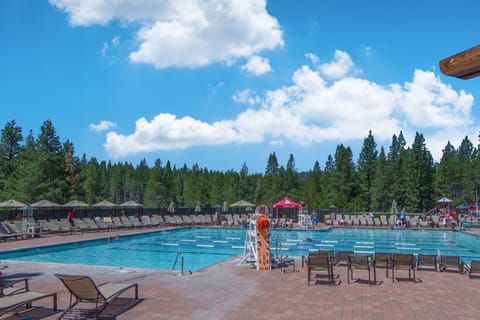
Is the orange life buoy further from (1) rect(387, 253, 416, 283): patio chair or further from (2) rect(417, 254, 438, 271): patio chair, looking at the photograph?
(2) rect(417, 254, 438, 271): patio chair

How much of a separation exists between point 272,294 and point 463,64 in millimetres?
6236

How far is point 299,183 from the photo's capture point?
61406 mm

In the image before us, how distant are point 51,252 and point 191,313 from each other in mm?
12404

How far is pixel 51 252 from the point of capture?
16844 millimetres

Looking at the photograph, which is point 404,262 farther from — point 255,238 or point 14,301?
point 14,301

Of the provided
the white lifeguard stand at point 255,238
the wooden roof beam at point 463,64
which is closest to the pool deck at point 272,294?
the white lifeguard stand at point 255,238

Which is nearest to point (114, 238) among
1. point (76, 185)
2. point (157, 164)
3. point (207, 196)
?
point (76, 185)

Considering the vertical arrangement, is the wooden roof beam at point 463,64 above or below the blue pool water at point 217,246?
above

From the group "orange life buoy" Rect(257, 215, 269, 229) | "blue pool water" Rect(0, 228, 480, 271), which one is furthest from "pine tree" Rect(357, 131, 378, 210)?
"orange life buoy" Rect(257, 215, 269, 229)

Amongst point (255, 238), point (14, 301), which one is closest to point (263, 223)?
point (255, 238)

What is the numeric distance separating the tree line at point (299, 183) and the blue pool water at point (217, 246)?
1886 cm

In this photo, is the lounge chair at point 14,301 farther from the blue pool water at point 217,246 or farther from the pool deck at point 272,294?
the blue pool water at point 217,246

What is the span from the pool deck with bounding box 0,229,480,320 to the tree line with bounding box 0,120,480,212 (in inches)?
1212

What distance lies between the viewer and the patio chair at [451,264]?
10.4 m
